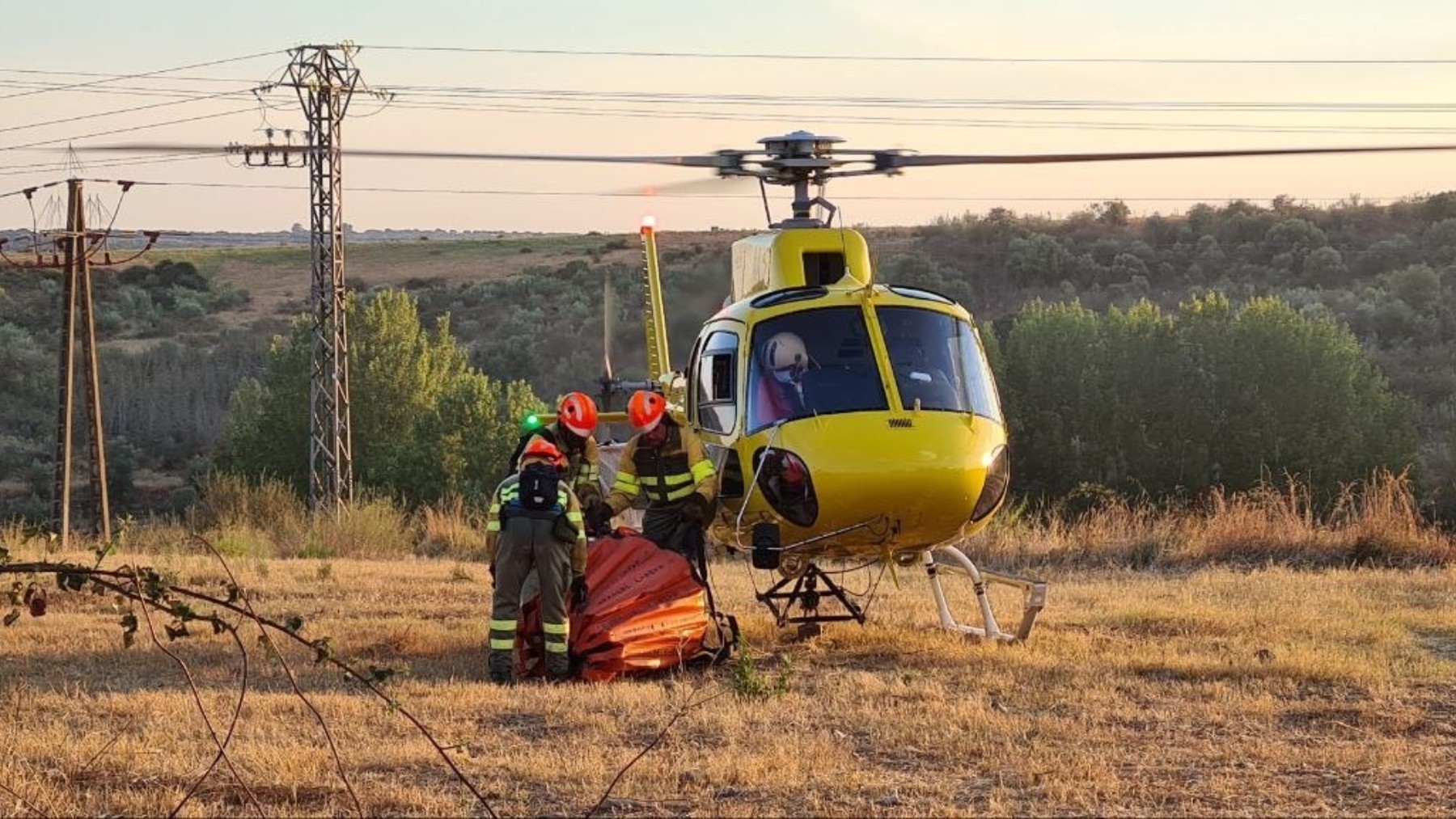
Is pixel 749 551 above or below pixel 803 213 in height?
below

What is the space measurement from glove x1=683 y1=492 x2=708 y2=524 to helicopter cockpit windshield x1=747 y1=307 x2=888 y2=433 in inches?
25.2

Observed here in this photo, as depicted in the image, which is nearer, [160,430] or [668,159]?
[668,159]

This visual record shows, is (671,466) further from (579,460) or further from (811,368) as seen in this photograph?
(811,368)

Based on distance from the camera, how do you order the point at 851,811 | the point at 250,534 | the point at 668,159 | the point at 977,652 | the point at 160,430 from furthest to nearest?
1. the point at 160,430
2. the point at 250,534
3. the point at 668,159
4. the point at 977,652
5. the point at 851,811

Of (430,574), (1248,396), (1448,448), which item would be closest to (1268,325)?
(1248,396)

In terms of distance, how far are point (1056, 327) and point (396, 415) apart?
19387 mm

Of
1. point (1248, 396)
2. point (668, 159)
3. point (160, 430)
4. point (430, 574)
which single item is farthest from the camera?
point (160, 430)

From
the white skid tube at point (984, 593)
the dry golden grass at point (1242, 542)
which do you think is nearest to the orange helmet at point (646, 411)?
the white skid tube at point (984, 593)

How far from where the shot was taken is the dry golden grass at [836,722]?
28.5ft

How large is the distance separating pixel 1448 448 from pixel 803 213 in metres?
36.5

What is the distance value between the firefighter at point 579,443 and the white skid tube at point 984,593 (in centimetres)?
248

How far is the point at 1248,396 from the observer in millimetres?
45594

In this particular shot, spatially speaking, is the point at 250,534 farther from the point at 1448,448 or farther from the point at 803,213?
the point at 1448,448

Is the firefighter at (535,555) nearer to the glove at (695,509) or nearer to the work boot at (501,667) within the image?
the work boot at (501,667)
